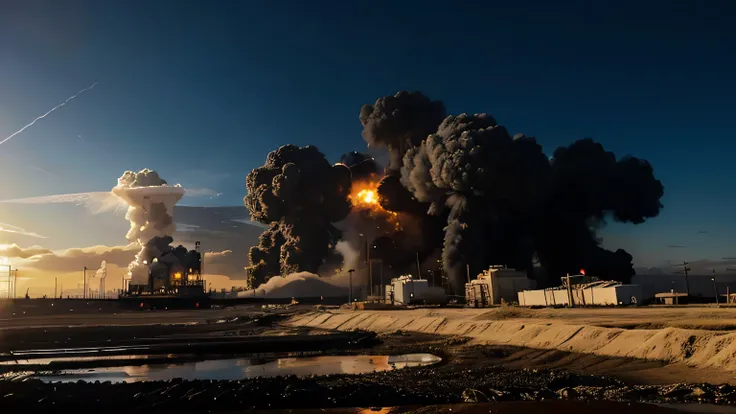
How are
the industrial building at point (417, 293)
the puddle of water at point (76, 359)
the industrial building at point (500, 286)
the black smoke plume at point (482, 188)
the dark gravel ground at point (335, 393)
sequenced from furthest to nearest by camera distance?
the black smoke plume at point (482, 188)
the industrial building at point (417, 293)
the industrial building at point (500, 286)
the puddle of water at point (76, 359)
the dark gravel ground at point (335, 393)

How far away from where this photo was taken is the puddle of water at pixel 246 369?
27.8 m

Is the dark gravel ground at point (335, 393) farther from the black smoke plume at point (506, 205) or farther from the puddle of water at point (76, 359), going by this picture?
the black smoke plume at point (506, 205)

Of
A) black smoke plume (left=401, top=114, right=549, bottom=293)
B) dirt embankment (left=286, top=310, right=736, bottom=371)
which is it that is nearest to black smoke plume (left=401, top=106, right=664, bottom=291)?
black smoke plume (left=401, top=114, right=549, bottom=293)

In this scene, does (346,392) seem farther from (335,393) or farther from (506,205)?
(506,205)

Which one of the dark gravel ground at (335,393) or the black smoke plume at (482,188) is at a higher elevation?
the black smoke plume at (482,188)

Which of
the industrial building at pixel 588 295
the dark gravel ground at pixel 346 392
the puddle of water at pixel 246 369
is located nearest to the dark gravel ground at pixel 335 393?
the dark gravel ground at pixel 346 392

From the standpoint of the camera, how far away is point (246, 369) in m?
30.7

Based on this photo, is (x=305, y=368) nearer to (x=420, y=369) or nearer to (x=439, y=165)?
(x=420, y=369)

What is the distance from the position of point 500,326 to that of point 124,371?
23061 mm

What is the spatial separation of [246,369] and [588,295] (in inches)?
1942

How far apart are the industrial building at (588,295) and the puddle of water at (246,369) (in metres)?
38.4

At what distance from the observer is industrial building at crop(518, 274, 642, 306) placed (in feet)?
206

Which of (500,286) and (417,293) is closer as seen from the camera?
(500,286)

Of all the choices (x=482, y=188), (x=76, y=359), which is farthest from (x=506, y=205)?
(x=76, y=359)
